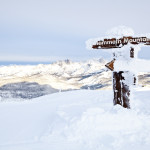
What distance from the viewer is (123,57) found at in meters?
6.83

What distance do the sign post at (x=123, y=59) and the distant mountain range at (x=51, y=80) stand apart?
16.5 inches

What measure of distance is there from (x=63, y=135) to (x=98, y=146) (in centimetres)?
104

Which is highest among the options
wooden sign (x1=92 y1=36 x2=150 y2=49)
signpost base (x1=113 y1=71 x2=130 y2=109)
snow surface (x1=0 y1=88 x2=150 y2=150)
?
wooden sign (x1=92 y1=36 x2=150 y2=49)

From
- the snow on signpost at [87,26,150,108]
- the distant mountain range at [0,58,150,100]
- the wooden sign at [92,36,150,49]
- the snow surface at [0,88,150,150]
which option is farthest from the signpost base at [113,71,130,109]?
the wooden sign at [92,36,150,49]

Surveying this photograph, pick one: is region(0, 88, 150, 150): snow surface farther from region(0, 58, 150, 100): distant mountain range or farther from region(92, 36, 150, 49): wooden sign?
region(92, 36, 150, 49): wooden sign

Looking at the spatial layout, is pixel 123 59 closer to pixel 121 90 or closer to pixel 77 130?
pixel 121 90

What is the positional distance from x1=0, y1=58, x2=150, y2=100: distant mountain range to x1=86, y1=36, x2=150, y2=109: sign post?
0.42m

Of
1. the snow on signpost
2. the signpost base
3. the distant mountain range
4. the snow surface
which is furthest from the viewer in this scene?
the distant mountain range

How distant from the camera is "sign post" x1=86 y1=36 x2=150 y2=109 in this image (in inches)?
266

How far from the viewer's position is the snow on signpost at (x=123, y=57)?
672 centimetres

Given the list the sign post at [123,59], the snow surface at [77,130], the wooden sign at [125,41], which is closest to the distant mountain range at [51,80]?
the sign post at [123,59]

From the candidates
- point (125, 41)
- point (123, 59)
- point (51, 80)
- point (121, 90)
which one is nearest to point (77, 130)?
point (121, 90)

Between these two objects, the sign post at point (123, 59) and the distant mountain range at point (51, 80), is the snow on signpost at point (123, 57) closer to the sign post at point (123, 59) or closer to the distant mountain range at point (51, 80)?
the sign post at point (123, 59)

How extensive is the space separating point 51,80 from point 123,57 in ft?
263
